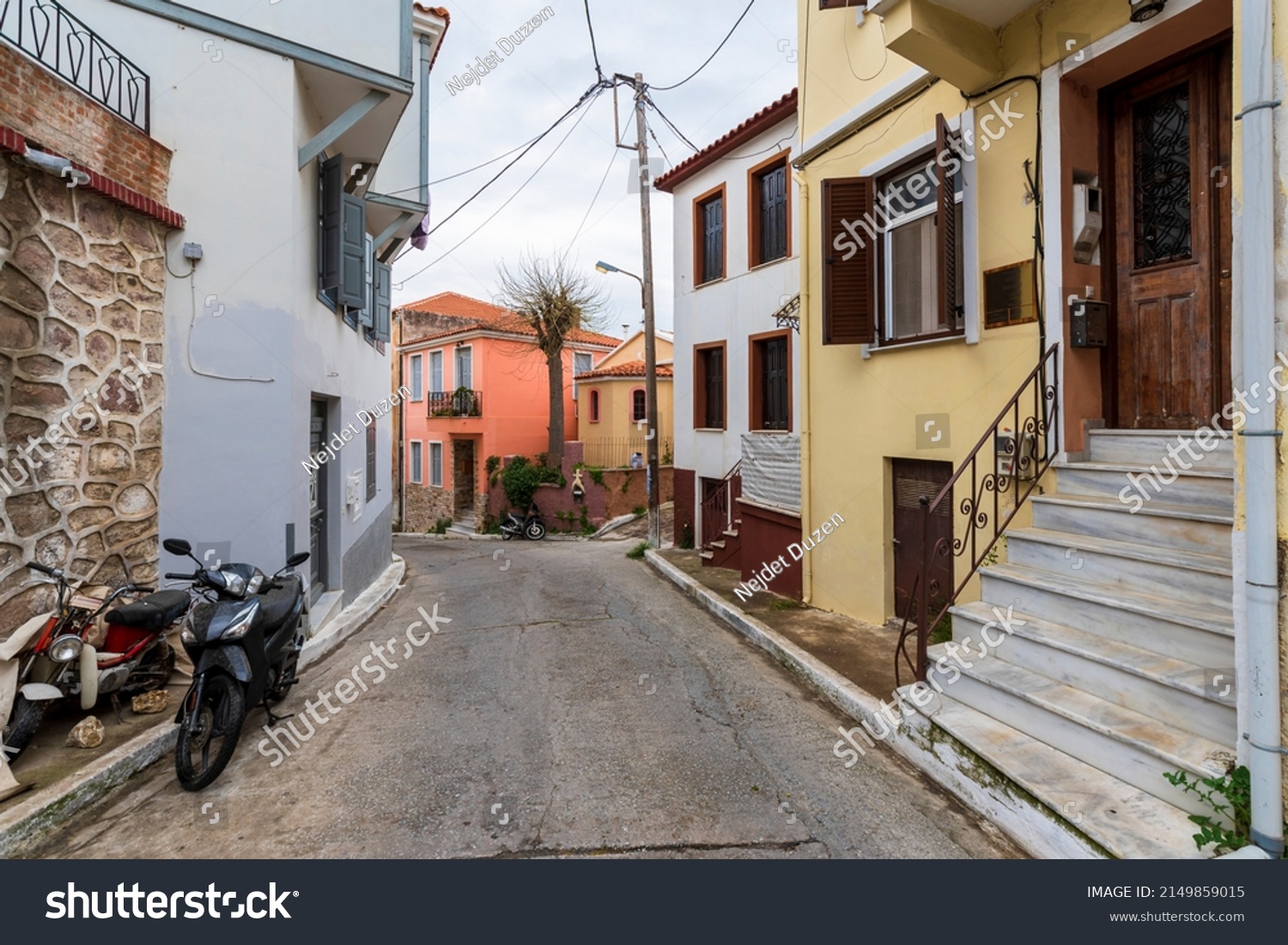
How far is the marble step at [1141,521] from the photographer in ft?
12.5

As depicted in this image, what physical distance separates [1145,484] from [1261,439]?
70.6 inches

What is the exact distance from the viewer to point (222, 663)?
419cm

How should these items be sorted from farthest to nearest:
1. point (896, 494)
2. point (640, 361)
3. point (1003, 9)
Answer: point (640, 361)
point (896, 494)
point (1003, 9)

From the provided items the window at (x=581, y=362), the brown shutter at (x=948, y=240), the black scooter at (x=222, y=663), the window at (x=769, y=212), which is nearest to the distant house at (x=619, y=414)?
the window at (x=581, y=362)

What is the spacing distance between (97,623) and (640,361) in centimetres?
2183

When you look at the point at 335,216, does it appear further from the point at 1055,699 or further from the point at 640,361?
the point at 640,361

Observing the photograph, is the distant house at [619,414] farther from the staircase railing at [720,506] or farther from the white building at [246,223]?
the white building at [246,223]

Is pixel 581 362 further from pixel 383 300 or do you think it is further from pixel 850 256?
pixel 850 256

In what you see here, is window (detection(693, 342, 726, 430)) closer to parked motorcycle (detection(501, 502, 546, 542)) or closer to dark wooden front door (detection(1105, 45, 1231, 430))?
parked motorcycle (detection(501, 502, 546, 542))

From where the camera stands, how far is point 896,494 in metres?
6.66

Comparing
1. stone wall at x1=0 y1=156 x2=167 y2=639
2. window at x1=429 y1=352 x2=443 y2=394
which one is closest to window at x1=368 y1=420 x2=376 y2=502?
stone wall at x1=0 y1=156 x2=167 y2=639

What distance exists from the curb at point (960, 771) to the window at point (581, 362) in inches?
905

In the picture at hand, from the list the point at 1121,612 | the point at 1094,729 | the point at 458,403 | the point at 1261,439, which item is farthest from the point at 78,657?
the point at 458,403
